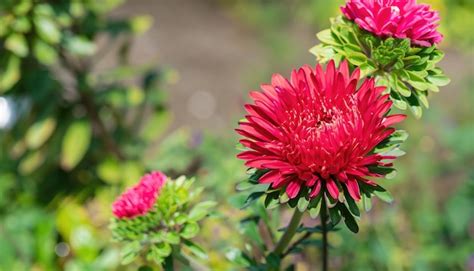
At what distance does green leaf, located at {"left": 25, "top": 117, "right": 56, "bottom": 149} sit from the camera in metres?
2.62

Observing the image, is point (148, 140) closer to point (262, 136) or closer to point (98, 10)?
point (98, 10)

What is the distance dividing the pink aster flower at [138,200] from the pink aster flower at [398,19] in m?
0.46

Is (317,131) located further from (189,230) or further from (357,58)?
(189,230)

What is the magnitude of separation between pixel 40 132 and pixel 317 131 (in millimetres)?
1883

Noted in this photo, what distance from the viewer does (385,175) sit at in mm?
1021

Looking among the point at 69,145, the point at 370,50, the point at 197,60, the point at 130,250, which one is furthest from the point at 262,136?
the point at 197,60

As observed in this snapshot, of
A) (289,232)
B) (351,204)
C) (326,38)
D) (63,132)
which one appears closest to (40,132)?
(63,132)

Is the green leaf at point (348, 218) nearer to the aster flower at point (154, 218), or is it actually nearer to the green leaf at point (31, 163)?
the aster flower at point (154, 218)

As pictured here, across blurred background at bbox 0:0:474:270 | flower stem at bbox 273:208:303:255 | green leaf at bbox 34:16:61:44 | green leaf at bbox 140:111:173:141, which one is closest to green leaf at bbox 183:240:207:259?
flower stem at bbox 273:208:303:255

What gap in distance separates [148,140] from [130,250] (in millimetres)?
1674

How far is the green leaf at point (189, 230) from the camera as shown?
124 cm

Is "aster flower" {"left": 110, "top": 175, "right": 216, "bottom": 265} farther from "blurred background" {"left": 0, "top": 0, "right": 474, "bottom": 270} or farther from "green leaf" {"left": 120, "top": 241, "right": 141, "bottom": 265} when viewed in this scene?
"blurred background" {"left": 0, "top": 0, "right": 474, "bottom": 270}

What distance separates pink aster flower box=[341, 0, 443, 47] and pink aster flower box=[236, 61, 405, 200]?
0.27ft

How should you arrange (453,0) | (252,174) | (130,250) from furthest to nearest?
(453,0) → (130,250) → (252,174)
